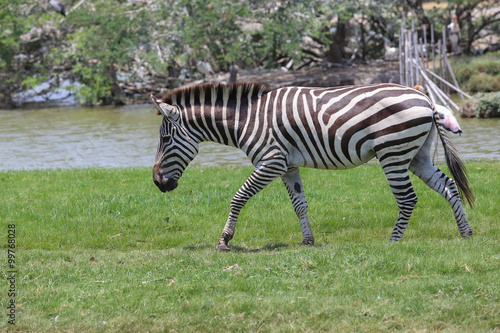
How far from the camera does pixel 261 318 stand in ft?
14.9

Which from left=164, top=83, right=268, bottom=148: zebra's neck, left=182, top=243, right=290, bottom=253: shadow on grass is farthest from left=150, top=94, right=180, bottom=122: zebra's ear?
left=182, top=243, right=290, bottom=253: shadow on grass

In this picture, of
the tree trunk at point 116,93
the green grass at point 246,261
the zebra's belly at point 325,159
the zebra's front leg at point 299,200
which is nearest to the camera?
the green grass at point 246,261

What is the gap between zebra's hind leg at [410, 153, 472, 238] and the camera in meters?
6.87

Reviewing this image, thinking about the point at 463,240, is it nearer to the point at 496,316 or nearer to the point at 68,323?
the point at 496,316

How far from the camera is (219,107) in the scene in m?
7.14

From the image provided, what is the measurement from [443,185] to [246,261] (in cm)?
259

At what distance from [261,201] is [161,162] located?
2.50 metres

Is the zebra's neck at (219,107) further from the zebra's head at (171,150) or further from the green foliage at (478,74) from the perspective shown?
the green foliage at (478,74)

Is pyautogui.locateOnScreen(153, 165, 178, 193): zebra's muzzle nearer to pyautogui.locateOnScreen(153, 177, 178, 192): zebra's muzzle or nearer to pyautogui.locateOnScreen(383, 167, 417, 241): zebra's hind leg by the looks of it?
pyautogui.locateOnScreen(153, 177, 178, 192): zebra's muzzle

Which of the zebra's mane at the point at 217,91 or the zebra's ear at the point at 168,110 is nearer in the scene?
the zebra's ear at the point at 168,110

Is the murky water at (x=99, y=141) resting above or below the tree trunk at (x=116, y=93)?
below

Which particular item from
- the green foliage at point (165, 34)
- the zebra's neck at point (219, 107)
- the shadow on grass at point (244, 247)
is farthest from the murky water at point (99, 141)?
the zebra's neck at point (219, 107)

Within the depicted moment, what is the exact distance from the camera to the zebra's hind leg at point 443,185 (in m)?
6.87

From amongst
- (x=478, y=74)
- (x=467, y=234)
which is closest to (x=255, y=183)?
(x=467, y=234)
